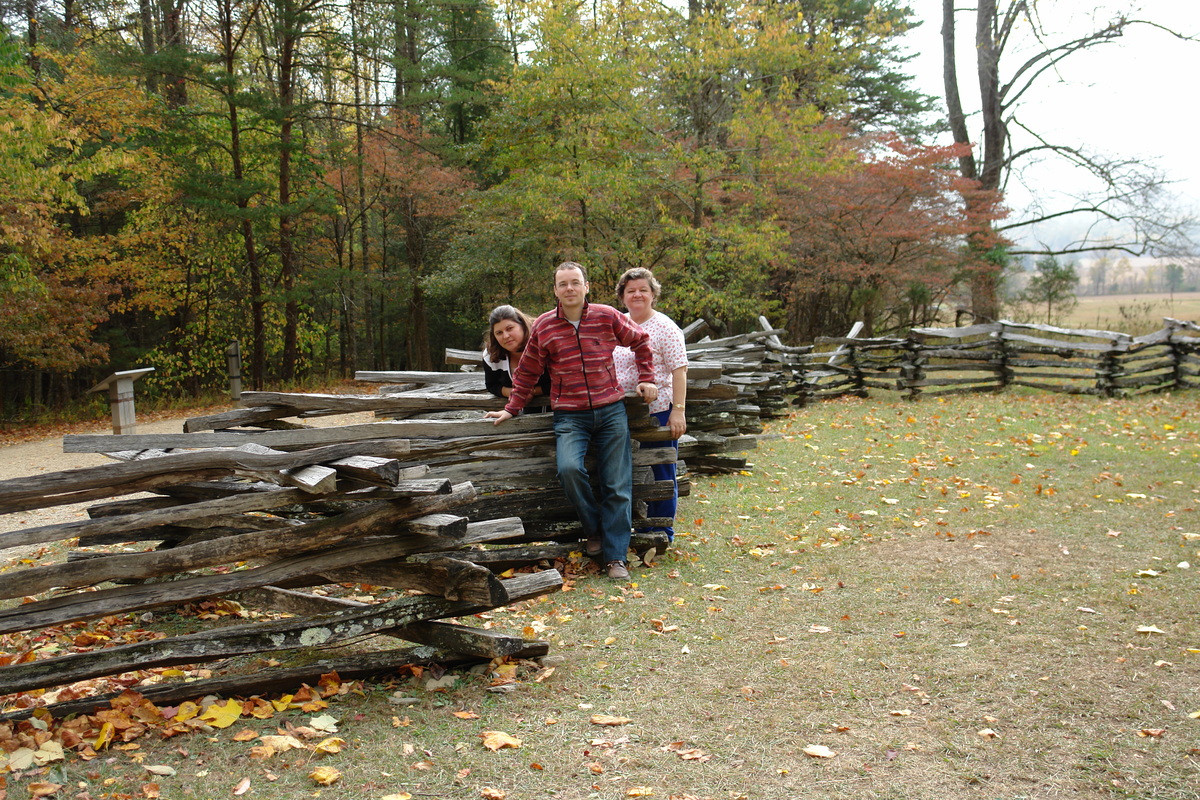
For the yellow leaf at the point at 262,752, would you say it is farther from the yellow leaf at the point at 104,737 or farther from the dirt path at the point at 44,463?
the dirt path at the point at 44,463

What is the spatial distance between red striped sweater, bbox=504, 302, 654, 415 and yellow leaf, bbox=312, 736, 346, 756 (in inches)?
95.3

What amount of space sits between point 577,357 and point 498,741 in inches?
99.7

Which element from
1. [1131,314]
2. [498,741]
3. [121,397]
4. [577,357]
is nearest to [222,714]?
[498,741]

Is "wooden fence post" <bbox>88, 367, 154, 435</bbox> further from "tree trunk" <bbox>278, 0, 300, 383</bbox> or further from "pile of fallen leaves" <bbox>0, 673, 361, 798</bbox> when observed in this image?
"pile of fallen leaves" <bbox>0, 673, 361, 798</bbox>

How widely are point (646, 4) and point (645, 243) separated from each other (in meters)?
5.01

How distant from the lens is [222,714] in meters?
3.40

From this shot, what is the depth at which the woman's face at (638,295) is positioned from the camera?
563 centimetres

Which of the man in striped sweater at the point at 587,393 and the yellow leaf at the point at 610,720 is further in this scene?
the man in striped sweater at the point at 587,393

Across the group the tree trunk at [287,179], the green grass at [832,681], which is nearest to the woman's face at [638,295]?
the green grass at [832,681]

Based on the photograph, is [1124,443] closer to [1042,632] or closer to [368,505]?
[1042,632]

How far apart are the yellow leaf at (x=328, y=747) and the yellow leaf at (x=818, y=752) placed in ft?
5.86

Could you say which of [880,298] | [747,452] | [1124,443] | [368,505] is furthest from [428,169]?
[368,505]

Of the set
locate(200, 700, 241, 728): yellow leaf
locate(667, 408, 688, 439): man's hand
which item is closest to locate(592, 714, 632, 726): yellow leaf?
locate(200, 700, 241, 728): yellow leaf

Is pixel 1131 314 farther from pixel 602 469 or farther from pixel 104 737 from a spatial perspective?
pixel 104 737
